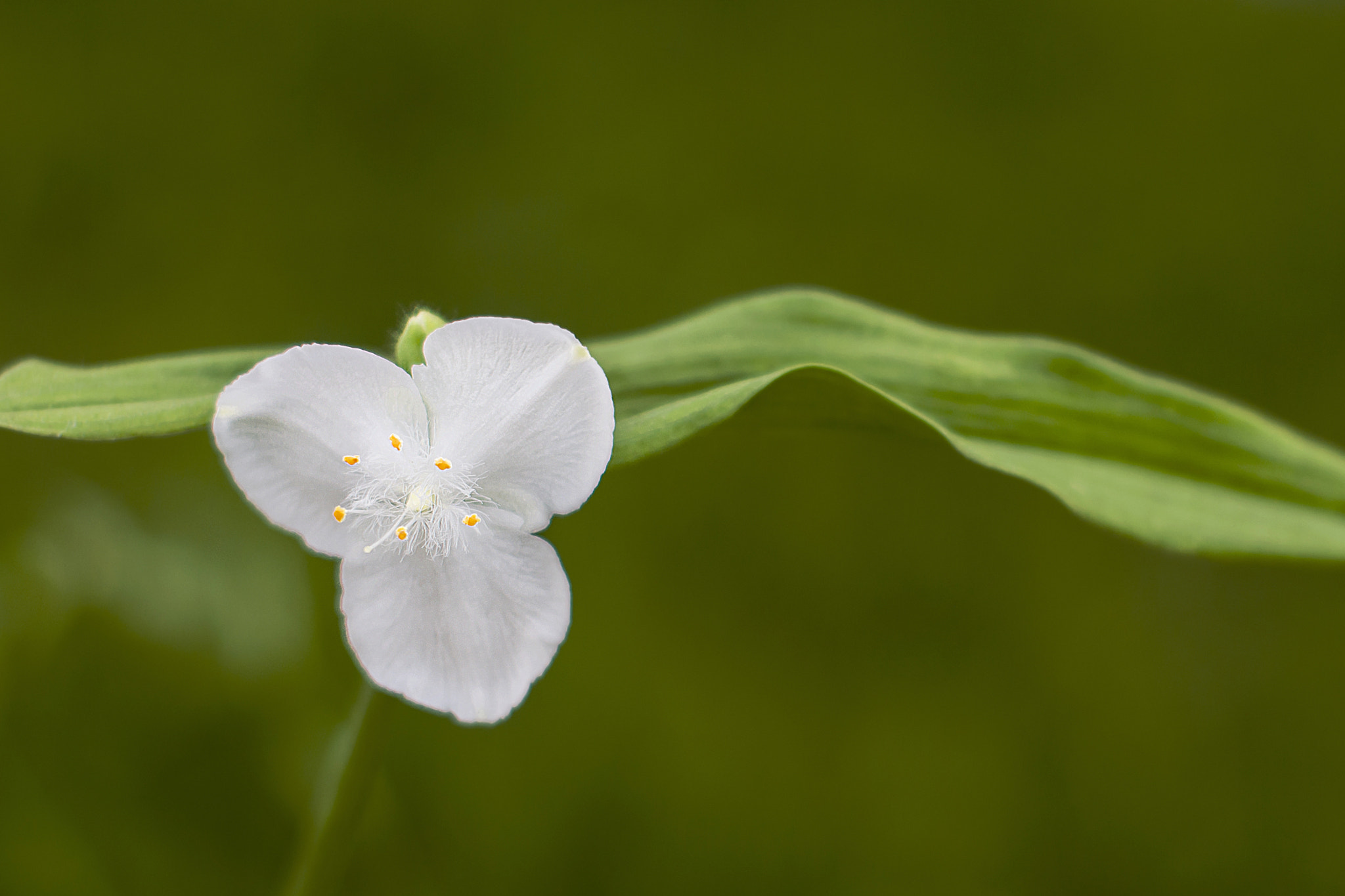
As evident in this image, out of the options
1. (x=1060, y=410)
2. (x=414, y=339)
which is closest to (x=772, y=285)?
(x=1060, y=410)

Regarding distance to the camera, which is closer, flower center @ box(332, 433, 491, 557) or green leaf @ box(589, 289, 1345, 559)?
flower center @ box(332, 433, 491, 557)

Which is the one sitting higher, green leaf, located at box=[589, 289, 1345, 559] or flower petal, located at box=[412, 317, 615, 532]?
green leaf, located at box=[589, 289, 1345, 559]

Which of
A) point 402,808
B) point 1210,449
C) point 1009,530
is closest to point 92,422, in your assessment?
point 1210,449

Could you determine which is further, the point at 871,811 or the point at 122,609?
the point at 871,811

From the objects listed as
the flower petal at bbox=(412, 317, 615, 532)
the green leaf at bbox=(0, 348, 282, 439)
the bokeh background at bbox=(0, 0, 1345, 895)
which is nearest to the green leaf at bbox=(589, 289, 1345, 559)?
the flower petal at bbox=(412, 317, 615, 532)

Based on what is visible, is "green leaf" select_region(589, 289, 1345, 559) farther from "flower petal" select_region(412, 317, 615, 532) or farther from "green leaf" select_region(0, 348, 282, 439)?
"green leaf" select_region(0, 348, 282, 439)

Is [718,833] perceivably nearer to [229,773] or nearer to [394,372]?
[229,773]

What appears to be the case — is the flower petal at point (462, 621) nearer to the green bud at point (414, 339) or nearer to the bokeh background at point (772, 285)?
the green bud at point (414, 339)
